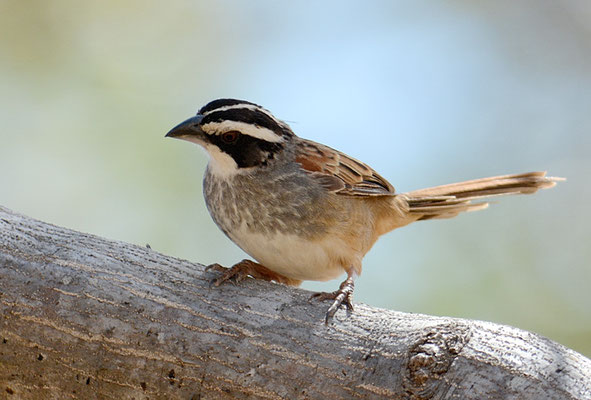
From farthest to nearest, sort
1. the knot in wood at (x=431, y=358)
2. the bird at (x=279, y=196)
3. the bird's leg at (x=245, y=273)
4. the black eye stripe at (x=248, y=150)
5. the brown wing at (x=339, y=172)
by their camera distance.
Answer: the brown wing at (x=339, y=172), the black eye stripe at (x=248, y=150), the bird at (x=279, y=196), the bird's leg at (x=245, y=273), the knot in wood at (x=431, y=358)

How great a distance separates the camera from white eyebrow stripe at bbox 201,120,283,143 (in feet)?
15.3

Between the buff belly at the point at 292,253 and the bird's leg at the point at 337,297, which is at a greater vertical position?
the buff belly at the point at 292,253

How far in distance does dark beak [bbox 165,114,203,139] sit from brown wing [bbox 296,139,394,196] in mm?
875

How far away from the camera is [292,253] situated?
4.71 meters

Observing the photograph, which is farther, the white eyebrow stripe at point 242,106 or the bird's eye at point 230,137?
the bird's eye at point 230,137

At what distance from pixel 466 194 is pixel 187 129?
2.57 m

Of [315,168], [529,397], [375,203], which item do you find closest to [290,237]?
[315,168]

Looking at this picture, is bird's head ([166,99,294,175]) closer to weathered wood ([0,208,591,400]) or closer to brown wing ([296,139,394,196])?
brown wing ([296,139,394,196])

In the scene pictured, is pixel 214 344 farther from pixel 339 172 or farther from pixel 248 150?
pixel 339 172

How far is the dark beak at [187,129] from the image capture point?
459cm

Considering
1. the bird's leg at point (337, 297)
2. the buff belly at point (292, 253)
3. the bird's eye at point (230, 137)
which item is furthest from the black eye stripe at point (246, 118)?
the bird's leg at point (337, 297)

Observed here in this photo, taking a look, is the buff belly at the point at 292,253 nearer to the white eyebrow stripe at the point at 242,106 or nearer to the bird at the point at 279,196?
the bird at the point at 279,196

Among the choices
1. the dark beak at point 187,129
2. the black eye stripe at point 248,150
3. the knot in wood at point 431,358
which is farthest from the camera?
the black eye stripe at point 248,150

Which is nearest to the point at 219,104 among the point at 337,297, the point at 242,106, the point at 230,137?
Result: the point at 242,106
